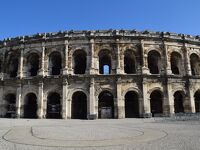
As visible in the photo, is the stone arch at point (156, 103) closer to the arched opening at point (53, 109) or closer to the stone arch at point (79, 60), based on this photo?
the stone arch at point (79, 60)

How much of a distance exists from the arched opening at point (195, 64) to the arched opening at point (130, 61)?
6.00 meters

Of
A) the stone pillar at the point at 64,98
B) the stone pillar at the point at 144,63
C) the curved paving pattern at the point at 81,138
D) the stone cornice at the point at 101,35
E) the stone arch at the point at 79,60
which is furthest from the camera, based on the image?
the stone arch at the point at 79,60

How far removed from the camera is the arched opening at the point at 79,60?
830 inches

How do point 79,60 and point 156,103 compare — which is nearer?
point 156,103

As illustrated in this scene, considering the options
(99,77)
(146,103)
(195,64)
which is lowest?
(146,103)

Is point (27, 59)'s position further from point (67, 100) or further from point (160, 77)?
point (160, 77)

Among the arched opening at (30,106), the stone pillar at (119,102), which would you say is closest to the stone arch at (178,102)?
the stone pillar at (119,102)

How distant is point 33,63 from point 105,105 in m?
8.14

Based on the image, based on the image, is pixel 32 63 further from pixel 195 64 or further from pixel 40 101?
pixel 195 64

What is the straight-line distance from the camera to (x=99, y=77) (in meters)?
→ 19.6

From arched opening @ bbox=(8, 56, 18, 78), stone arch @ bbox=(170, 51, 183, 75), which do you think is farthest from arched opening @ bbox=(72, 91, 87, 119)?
stone arch @ bbox=(170, 51, 183, 75)

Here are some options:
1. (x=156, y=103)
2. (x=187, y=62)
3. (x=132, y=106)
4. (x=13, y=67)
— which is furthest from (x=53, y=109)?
(x=187, y=62)

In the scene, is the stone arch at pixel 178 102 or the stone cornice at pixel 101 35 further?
the stone arch at pixel 178 102

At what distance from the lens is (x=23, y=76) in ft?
68.8
